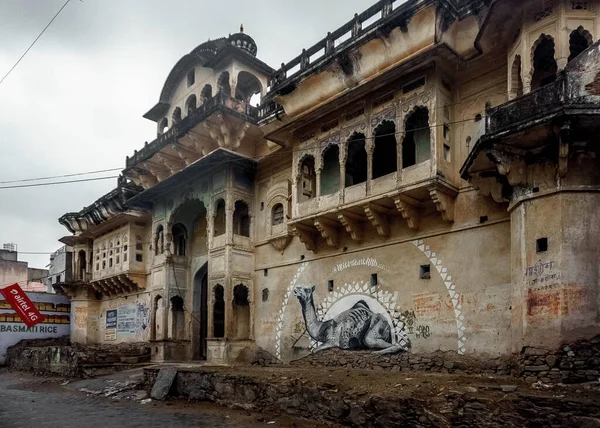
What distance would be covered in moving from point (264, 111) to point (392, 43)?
618 centimetres

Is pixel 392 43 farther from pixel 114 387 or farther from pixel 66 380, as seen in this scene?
pixel 66 380

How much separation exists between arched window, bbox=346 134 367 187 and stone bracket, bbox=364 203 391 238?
2.05m

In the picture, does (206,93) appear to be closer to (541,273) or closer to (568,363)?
(541,273)

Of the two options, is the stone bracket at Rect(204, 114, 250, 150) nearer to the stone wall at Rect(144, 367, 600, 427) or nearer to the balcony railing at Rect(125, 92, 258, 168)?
the balcony railing at Rect(125, 92, 258, 168)

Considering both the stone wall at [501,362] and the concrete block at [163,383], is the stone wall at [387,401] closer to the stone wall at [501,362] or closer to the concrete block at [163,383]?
the concrete block at [163,383]

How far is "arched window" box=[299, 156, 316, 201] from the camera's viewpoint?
1557 centimetres

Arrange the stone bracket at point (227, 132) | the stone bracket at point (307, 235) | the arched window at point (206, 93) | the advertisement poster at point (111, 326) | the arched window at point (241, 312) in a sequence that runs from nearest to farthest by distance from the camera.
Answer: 1. the stone bracket at point (307, 235)
2. the stone bracket at point (227, 132)
3. the arched window at point (241, 312)
4. the arched window at point (206, 93)
5. the advertisement poster at point (111, 326)

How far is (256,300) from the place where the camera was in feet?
57.5

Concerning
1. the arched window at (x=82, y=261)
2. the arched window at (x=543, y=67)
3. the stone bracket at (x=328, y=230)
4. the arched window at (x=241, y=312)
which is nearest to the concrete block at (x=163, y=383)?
the arched window at (x=241, y=312)

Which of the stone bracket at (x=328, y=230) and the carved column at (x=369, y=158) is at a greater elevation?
the carved column at (x=369, y=158)

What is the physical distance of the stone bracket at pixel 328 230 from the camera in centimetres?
1444

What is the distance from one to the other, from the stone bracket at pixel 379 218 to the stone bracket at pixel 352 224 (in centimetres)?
71

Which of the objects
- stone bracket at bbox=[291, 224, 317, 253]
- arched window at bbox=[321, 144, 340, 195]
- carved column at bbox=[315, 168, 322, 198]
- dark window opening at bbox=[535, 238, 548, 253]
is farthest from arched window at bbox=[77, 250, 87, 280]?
dark window opening at bbox=[535, 238, 548, 253]

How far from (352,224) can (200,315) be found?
9.98 meters
